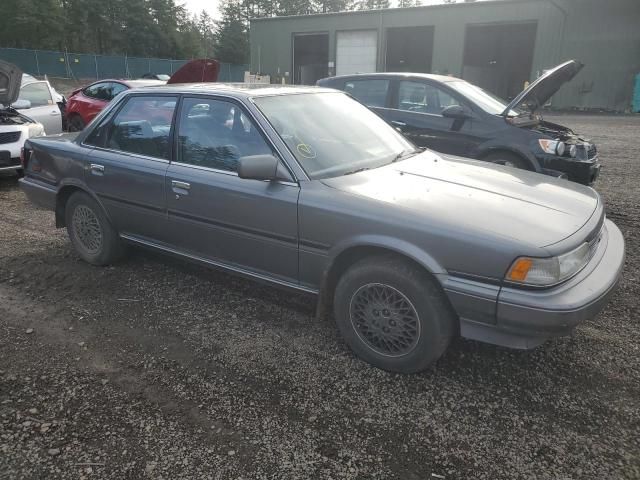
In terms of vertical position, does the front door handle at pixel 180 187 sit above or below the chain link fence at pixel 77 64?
below

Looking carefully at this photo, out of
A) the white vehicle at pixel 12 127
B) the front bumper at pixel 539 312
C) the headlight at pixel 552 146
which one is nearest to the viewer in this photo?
the front bumper at pixel 539 312

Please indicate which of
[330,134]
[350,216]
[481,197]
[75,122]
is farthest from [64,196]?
[75,122]

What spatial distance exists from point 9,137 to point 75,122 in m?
3.98

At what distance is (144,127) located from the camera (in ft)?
13.3

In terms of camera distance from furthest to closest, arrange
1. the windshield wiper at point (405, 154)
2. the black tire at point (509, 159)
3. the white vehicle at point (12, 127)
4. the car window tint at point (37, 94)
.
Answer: the car window tint at point (37, 94), the white vehicle at point (12, 127), the black tire at point (509, 159), the windshield wiper at point (405, 154)

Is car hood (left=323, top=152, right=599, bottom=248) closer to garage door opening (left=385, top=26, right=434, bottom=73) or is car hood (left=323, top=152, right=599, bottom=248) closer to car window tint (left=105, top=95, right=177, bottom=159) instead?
car window tint (left=105, top=95, right=177, bottom=159)

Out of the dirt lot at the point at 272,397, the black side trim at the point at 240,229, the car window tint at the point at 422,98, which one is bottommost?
the dirt lot at the point at 272,397

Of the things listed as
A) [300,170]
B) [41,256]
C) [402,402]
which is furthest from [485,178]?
[41,256]

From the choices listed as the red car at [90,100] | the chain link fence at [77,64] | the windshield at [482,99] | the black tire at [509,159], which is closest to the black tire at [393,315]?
the black tire at [509,159]

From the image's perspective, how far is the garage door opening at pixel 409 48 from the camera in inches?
1129

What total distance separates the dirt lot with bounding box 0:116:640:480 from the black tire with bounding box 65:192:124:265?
52 cm

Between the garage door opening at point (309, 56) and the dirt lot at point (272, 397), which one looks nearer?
the dirt lot at point (272, 397)

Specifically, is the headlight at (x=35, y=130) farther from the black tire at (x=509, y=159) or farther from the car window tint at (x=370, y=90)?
the black tire at (x=509, y=159)

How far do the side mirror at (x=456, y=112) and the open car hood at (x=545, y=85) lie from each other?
1.54 feet
